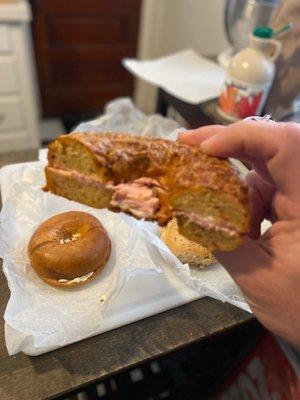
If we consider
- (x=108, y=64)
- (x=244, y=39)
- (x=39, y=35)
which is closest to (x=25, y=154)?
(x=244, y=39)

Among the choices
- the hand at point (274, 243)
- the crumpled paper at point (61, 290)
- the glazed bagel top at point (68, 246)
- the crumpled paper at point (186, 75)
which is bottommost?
the crumpled paper at point (61, 290)

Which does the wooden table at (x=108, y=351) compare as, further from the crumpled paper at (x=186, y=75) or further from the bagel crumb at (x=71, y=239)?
the crumpled paper at (x=186, y=75)

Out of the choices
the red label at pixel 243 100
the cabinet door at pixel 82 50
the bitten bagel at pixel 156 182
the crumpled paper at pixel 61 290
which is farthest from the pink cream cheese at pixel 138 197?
the cabinet door at pixel 82 50

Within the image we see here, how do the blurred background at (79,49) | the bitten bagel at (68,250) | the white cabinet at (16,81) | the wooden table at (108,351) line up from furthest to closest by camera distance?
the blurred background at (79,49), the white cabinet at (16,81), the bitten bagel at (68,250), the wooden table at (108,351)

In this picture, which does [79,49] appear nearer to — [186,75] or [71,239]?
[186,75]

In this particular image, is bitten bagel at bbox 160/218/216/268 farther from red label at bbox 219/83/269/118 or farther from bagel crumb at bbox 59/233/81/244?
red label at bbox 219/83/269/118

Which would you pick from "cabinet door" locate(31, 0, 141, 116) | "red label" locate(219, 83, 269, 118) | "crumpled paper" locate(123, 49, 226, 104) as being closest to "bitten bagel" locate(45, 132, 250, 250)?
"red label" locate(219, 83, 269, 118)
